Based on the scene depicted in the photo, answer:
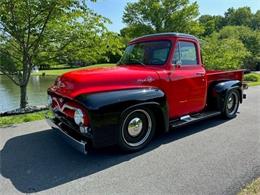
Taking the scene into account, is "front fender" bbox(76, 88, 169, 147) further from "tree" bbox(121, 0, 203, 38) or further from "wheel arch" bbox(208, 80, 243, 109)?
"tree" bbox(121, 0, 203, 38)

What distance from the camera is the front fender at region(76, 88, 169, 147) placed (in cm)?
397

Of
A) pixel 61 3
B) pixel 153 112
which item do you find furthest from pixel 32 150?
pixel 61 3

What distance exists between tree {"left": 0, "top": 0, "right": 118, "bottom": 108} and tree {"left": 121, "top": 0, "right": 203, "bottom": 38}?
69.4ft

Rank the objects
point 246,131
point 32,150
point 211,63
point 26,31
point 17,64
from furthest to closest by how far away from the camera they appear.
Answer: point 211,63, point 17,64, point 26,31, point 246,131, point 32,150

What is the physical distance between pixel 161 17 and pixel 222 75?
990 inches

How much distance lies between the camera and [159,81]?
4.94 m

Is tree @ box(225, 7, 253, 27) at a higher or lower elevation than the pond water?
higher

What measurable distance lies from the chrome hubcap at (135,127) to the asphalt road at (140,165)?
1.12 ft

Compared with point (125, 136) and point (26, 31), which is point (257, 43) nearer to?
point (26, 31)

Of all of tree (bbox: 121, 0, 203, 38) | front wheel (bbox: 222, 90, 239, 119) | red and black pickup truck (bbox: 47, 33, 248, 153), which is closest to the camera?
red and black pickup truck (bbox: 47, 33, 248, 153)

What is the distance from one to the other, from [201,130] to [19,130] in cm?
393

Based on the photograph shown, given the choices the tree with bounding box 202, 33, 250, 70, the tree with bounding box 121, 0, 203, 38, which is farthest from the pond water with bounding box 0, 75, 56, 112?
the tree with bounding box 121, 0, 203, 38

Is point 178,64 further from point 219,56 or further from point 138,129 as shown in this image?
point 219,56

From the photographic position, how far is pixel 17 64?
991cm
